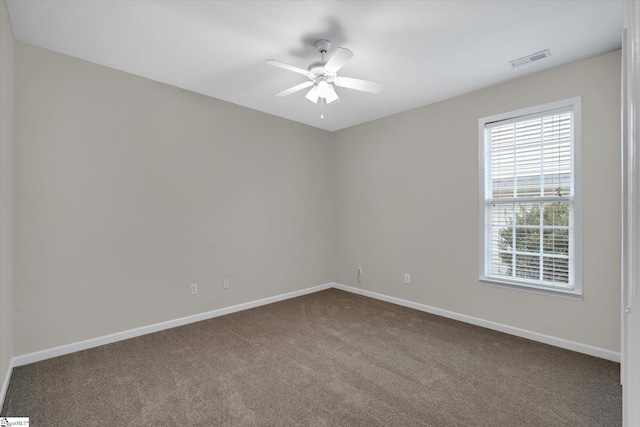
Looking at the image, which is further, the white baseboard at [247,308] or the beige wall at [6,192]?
the white baseboard at [247,308]

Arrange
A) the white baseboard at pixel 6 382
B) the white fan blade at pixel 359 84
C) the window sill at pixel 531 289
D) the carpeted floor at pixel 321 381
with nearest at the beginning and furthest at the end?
the carpeted floor at pixel 321 381
the white baseboard at pixel 6 382
the white fan blade at pixel 359 84
the window sill at pixel 531 289

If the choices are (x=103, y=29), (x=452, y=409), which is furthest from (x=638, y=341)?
(x=103, y=29)

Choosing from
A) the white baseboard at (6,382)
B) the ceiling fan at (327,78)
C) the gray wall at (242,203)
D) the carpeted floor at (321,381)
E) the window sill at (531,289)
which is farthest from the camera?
the window sill at (531,289)

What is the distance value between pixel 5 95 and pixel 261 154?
8.48ft

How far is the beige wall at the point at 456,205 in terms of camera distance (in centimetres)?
274

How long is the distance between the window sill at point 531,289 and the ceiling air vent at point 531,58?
2198 millimetres

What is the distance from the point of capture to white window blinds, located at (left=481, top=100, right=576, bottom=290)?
300 centimetres

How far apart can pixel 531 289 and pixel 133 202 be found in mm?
4257

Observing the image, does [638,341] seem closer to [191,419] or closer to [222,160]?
[191,419]

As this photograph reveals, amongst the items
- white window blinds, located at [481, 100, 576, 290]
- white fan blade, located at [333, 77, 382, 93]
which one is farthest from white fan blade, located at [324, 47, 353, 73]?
white window blinds, located at [481, 100, 576, 290]

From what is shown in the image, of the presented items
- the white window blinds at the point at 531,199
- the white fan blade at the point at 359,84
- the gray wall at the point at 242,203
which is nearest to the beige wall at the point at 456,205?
the gray wall at the point at 242,203

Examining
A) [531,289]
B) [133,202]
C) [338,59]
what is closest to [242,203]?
[133,202]

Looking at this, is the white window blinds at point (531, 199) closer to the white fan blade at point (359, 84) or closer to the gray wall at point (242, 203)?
the gray wall at point (242, 203)

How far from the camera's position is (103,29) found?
244cm
